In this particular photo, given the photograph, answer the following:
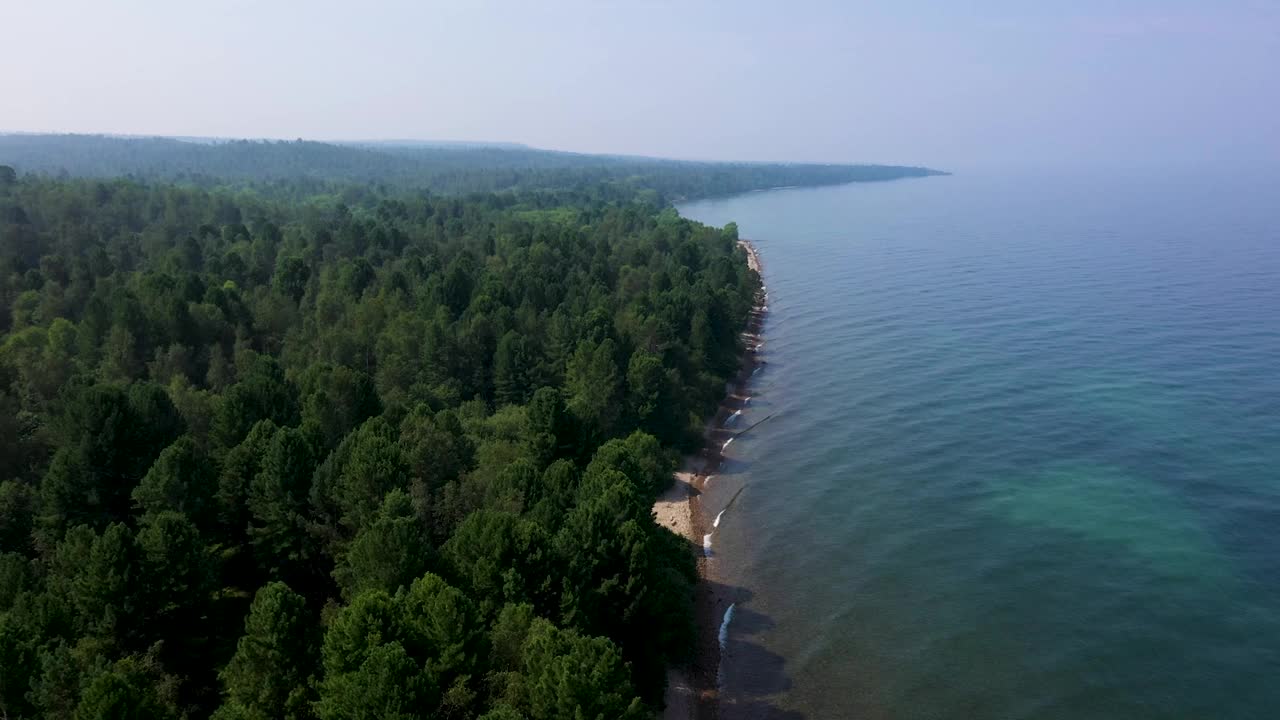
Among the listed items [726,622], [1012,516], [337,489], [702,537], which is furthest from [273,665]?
[1012,516]

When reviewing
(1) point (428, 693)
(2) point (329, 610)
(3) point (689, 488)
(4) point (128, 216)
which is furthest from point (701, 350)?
(4) point (128, 216)

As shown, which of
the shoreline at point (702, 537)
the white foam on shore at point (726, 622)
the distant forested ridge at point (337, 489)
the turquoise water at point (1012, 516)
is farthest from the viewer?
the white foam on shore at point (726, 622)

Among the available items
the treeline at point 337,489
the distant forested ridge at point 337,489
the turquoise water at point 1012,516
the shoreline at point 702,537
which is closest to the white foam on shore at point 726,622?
the shoreline at point 702,537

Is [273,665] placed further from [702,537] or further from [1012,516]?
[1012,516]

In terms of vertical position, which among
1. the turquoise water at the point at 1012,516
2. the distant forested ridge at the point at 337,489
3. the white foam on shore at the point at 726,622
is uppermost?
the distant forested ridge at the point at 337,489

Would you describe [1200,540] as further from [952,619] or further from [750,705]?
[750,705]

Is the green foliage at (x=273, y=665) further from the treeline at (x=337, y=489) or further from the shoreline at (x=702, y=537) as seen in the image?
the shoreline at (x=702, y=537)
